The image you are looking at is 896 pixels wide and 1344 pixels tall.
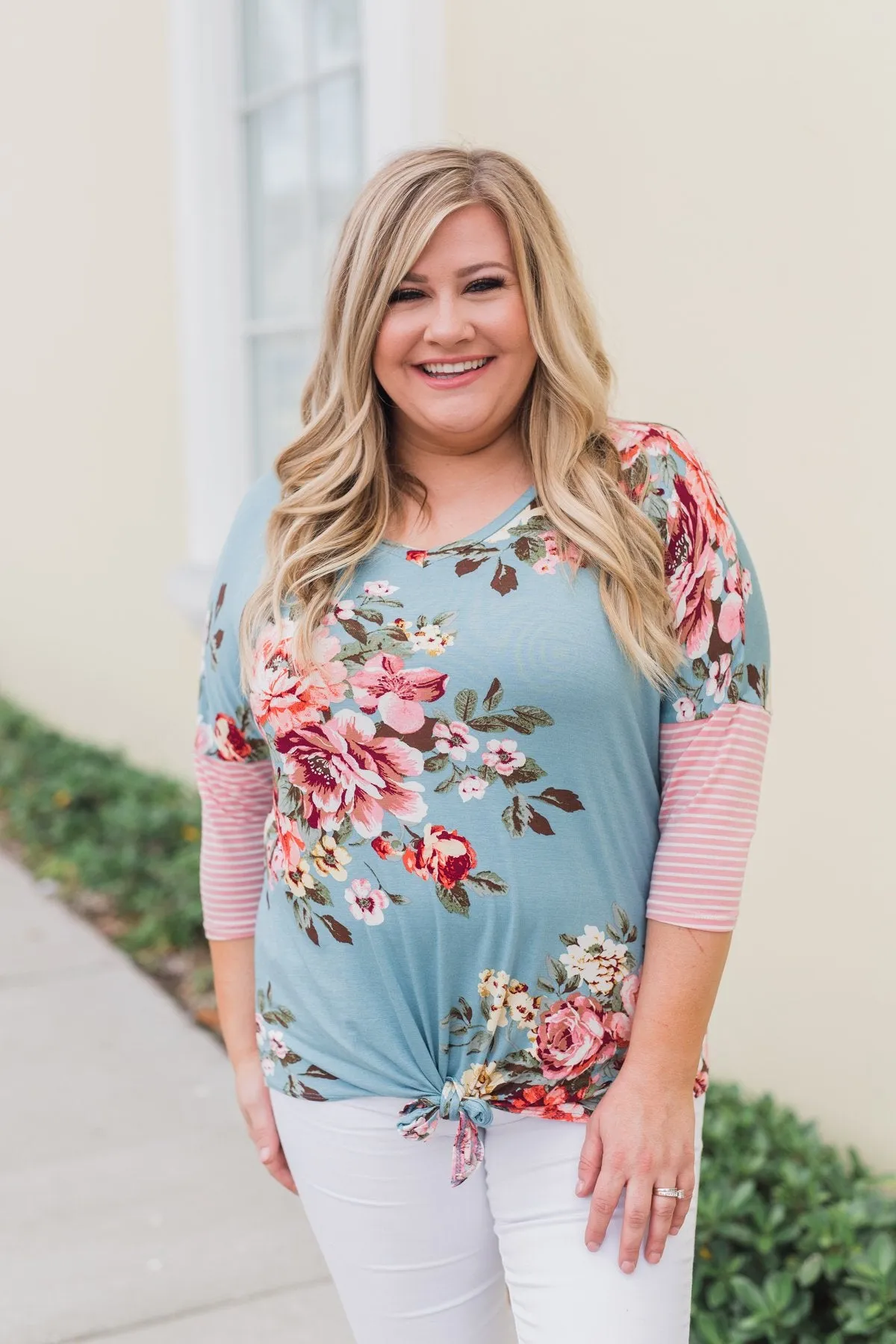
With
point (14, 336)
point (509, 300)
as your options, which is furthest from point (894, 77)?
point (14, 336)

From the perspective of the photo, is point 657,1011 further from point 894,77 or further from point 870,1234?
point 894,77

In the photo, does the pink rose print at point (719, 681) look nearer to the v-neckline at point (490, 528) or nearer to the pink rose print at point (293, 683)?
the v-neckline at point (490, 528)

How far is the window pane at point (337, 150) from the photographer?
443cm

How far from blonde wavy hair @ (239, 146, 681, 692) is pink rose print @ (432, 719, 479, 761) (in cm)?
20

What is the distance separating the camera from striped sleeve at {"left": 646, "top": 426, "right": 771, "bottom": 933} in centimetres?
165

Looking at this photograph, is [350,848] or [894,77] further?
[894,77]

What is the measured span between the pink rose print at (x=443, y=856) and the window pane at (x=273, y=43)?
3.64m

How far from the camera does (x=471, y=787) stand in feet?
5.50

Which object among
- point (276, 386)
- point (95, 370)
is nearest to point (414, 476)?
point (276, 386)

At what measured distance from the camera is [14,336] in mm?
6992

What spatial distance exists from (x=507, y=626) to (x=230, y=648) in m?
0.45

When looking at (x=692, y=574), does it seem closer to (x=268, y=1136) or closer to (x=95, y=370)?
(x=268, y=1136)

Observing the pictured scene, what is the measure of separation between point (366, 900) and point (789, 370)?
1.60 meters

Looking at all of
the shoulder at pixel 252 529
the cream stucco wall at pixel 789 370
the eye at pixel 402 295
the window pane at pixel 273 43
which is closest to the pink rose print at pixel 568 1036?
the shoulder at pixel 252 529
